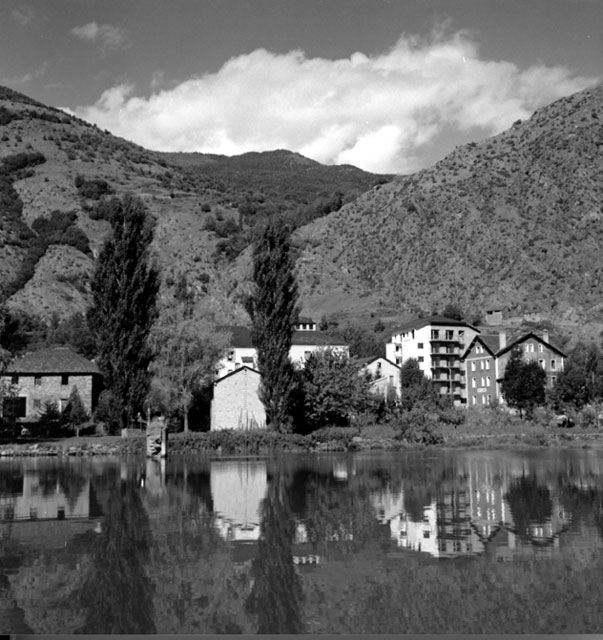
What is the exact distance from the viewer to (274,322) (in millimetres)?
36250

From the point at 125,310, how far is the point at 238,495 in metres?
19.9

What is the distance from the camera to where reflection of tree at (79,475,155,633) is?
700 centimetres

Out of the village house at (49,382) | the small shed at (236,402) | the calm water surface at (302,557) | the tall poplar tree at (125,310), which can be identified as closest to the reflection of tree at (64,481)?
the calm water surface at (302,557)

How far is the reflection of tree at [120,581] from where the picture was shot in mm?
7000

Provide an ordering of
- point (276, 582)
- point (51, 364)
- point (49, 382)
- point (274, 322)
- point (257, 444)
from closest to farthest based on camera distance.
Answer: point (276, 582)
point (257, 444)
point (274, 322)
point (49, 382)
point (51, 364)

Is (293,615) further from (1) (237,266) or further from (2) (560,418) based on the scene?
(1) (237,266)

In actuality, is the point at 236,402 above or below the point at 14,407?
above

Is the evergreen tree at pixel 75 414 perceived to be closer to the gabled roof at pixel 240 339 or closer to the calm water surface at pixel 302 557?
the gabled roof at pixel 240 339

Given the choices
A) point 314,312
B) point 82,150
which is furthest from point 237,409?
point 82,150

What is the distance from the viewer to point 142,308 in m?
35.9

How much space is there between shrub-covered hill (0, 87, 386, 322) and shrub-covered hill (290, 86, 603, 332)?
13317mm

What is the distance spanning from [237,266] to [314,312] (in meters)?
15.1

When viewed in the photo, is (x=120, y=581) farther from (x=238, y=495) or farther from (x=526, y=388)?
(x=526, y=388)

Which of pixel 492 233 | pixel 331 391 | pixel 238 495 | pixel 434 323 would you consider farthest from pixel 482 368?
pixel 238 495
